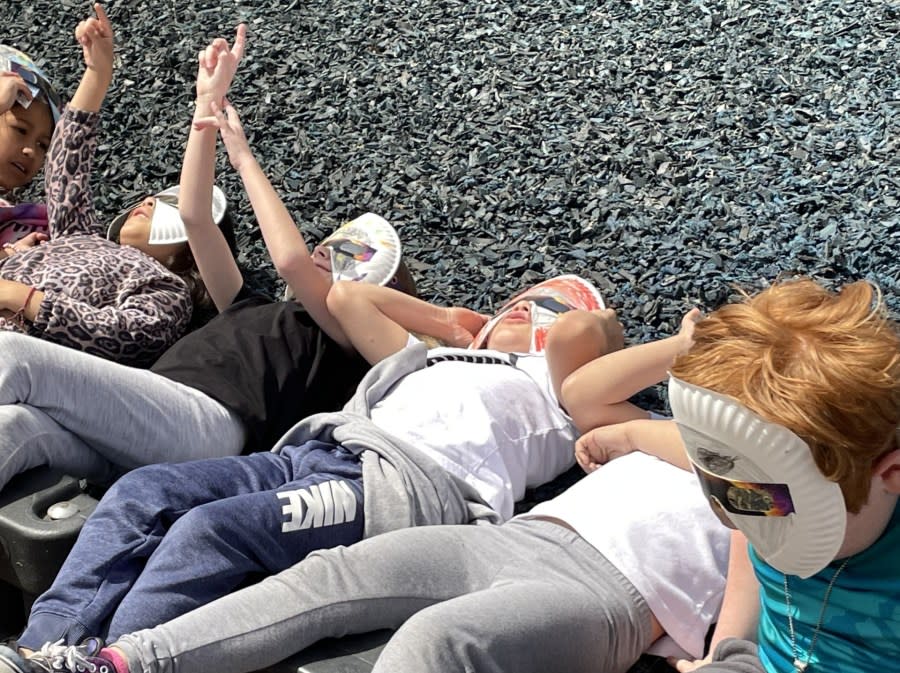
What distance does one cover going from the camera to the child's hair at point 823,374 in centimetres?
157

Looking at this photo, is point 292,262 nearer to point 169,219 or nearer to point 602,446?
point 169,219

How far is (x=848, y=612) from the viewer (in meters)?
1.76

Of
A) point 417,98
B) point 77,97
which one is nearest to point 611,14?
point 417,98

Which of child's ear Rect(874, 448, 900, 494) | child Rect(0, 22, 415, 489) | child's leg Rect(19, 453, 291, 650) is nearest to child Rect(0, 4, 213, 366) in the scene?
child Rect(0, 22, 415, 489)

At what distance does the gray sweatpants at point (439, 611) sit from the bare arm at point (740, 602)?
0.19 meters

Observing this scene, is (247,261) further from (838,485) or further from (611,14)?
(838,485)

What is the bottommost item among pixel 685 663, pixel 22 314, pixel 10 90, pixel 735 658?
pixel 685 663

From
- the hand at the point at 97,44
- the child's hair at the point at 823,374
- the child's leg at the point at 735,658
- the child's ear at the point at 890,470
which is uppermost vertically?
the hand at the point at 97,44

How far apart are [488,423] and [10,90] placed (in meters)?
2.26

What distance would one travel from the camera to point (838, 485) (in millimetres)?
1602

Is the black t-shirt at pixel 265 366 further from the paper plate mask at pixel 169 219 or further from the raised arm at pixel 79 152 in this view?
the raised arm at pixel 79 152

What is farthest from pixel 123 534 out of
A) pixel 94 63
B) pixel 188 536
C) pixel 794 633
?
pixel 94 63

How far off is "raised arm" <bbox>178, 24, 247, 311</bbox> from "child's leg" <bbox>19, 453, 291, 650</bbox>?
84 centimetres

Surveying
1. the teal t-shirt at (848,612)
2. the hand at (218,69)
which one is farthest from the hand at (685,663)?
the hand at (218,69)
